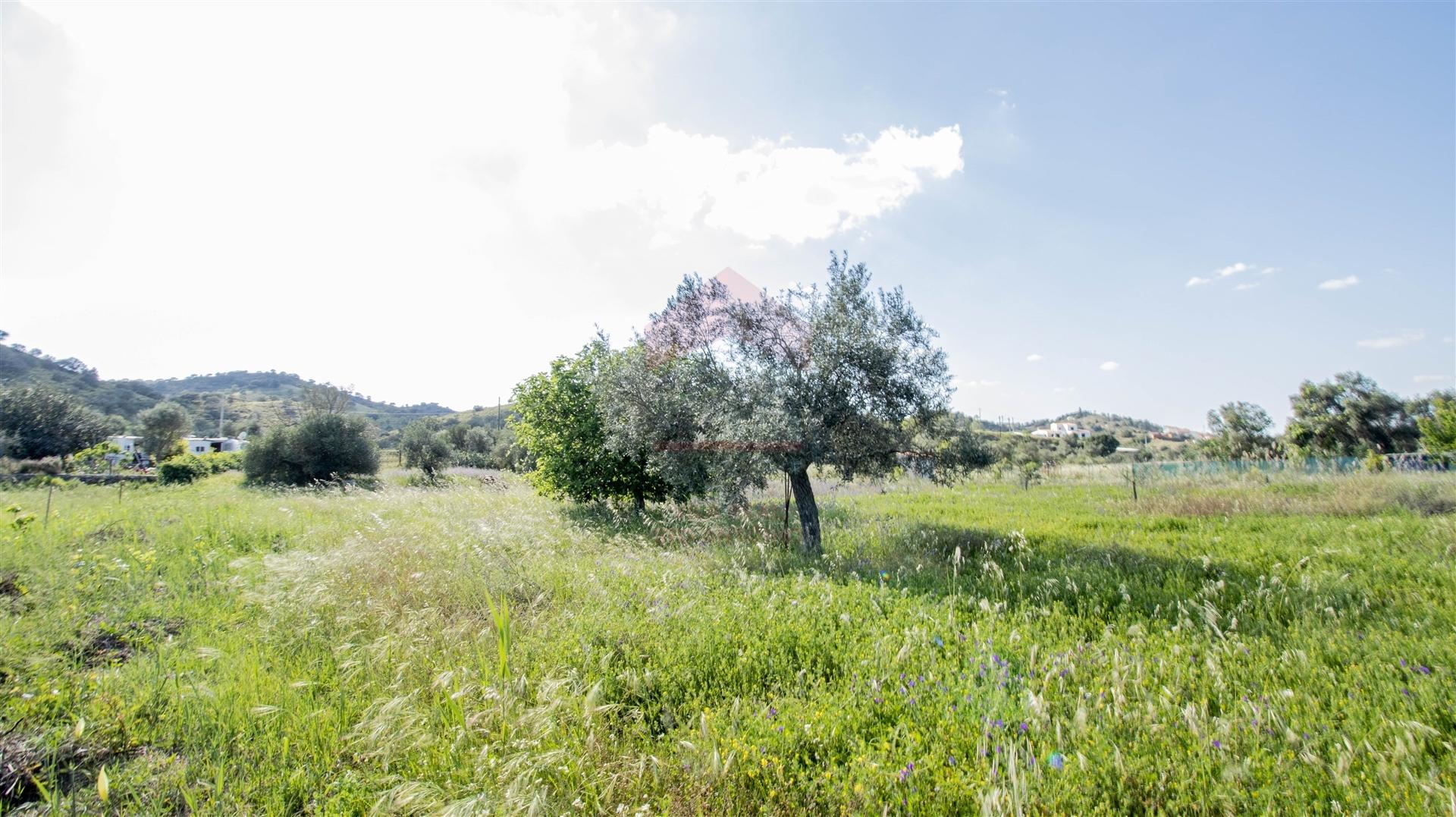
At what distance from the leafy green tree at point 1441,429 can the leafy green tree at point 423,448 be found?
237 ft

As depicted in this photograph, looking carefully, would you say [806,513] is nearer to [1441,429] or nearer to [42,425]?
[1441,429]

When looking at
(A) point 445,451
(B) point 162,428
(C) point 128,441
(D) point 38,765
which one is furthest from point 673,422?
(C) point 128,441

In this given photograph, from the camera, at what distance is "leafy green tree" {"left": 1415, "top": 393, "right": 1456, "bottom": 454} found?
32281 millimetres

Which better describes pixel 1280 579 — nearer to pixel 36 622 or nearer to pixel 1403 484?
pixel 1403 484

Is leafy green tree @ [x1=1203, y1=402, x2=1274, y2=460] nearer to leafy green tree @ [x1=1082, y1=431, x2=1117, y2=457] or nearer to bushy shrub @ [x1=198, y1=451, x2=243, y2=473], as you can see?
leafy green tree @ [x1=1082, y1=431, x2=1117, y2=457]

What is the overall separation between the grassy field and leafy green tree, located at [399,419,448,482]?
46.3m

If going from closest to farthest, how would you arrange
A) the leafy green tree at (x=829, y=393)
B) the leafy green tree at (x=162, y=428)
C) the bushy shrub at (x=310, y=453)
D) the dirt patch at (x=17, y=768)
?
the dirt patch at (x=17, y=768)
the leafy green tree at (x=829, y=393)
the bushy shrub at (x=310, y=453)
the leafy green tree at (x=162, y=428)

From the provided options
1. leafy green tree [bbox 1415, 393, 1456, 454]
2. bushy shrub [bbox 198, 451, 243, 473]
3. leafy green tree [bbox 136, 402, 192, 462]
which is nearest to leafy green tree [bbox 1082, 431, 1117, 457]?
leafy green tree [bbox 1415, 393, 1456, 454]

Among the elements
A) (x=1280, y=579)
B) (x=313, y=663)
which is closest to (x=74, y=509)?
(x=313, y=663)

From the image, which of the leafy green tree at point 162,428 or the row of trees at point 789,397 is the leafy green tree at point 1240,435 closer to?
the row of trees at point 789,397

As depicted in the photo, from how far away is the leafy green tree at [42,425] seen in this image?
44.3 meters

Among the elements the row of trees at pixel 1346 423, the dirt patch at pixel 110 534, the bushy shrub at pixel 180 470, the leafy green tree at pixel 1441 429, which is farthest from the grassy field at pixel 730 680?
the row of trees at pixel 1346 423

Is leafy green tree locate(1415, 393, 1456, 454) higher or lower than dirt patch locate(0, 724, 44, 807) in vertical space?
higher

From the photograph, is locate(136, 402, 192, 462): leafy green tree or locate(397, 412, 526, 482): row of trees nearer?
locate(397, 412, 526, 482): row of trees
